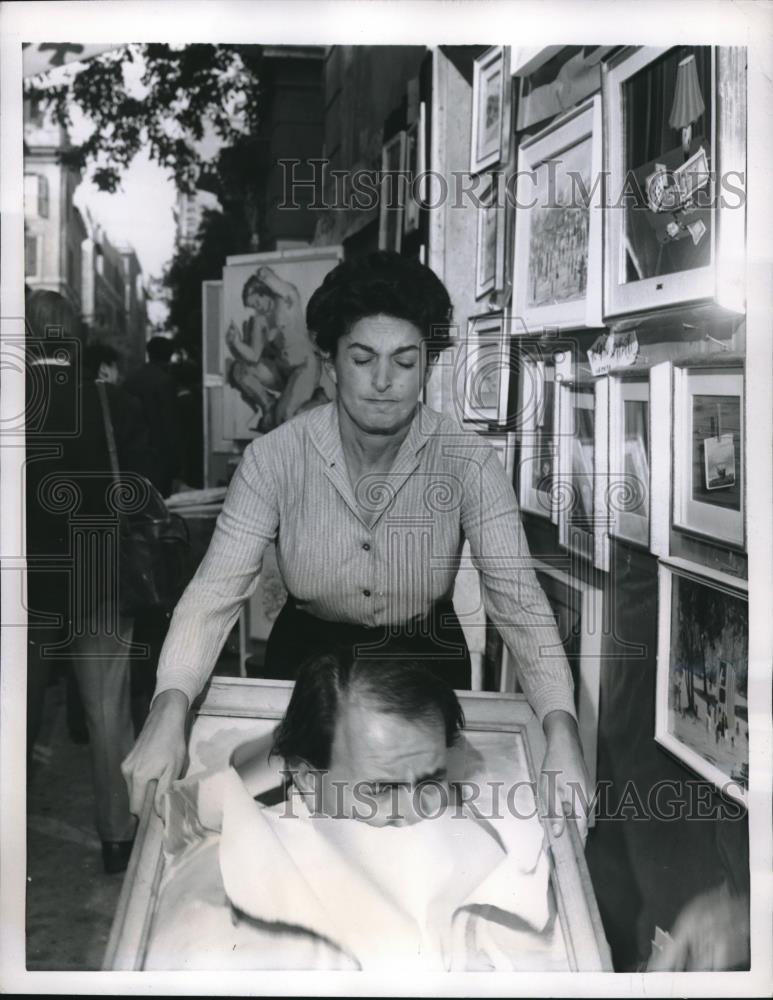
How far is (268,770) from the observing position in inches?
88.0

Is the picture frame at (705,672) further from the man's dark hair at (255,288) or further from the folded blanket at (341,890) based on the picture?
the man's dark hair at (255,288)

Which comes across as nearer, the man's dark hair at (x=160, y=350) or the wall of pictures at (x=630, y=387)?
the wall of pictures at (x=630, y=387)

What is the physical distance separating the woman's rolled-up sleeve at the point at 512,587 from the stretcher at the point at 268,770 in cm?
7

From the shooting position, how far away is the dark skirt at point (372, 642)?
233 centimetres

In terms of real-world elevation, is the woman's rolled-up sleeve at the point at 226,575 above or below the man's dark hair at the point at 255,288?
below

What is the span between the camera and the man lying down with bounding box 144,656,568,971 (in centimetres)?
209

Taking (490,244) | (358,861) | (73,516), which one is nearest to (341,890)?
(358,861)

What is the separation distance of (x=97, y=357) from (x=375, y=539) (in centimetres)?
69

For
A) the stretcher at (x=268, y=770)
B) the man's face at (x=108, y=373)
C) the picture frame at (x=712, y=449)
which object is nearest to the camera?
the stretcher at (x=268, y=770)

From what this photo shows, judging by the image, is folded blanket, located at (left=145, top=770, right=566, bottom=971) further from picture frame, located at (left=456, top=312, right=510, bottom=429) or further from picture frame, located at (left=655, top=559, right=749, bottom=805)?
picture frame, located at (left=456, top=312, right=510, bottom=429)

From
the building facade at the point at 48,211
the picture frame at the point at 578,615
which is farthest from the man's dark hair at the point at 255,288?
the picture frame at the point at 578,615

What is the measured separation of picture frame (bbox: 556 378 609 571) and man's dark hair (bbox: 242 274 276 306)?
25.3 inches

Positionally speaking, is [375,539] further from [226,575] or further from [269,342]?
[269,342]

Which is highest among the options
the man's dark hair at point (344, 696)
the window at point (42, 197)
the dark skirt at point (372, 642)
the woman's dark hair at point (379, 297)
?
the window at point (42, 197)
